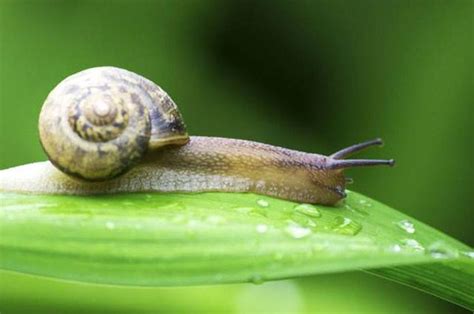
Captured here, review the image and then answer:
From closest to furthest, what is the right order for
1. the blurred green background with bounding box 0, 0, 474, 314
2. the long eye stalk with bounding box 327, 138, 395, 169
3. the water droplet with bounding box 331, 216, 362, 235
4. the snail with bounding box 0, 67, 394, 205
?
the water droplet with bounding box 331, 216, 362, 235 → the snail with bounding box 0, 67, 394, 205 → the long eye stalk with bounding box 327, 138, 395, 169 → the blurred green background with bounding box 0, 0, 474, 314

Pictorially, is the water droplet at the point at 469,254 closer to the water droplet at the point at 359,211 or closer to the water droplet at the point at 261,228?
the water droplet at the point at 359,211

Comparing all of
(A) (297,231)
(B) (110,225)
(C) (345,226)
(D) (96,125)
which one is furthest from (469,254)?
(D) (96,125)

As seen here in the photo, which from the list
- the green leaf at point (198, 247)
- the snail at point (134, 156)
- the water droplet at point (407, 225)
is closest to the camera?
the green leaf at point (198, 247)

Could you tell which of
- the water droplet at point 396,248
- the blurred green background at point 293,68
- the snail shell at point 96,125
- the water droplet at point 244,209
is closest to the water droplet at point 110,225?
the water droplet at point 244,209

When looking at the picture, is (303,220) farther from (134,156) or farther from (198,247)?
(134,156)

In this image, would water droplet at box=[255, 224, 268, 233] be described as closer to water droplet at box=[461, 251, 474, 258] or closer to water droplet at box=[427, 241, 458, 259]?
water droplet at box=[427, 241, 458, 259]

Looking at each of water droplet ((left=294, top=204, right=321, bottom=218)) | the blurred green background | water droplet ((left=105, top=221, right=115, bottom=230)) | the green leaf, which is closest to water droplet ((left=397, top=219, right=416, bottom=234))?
the green leaf

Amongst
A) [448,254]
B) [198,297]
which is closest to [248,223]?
[448,254]
